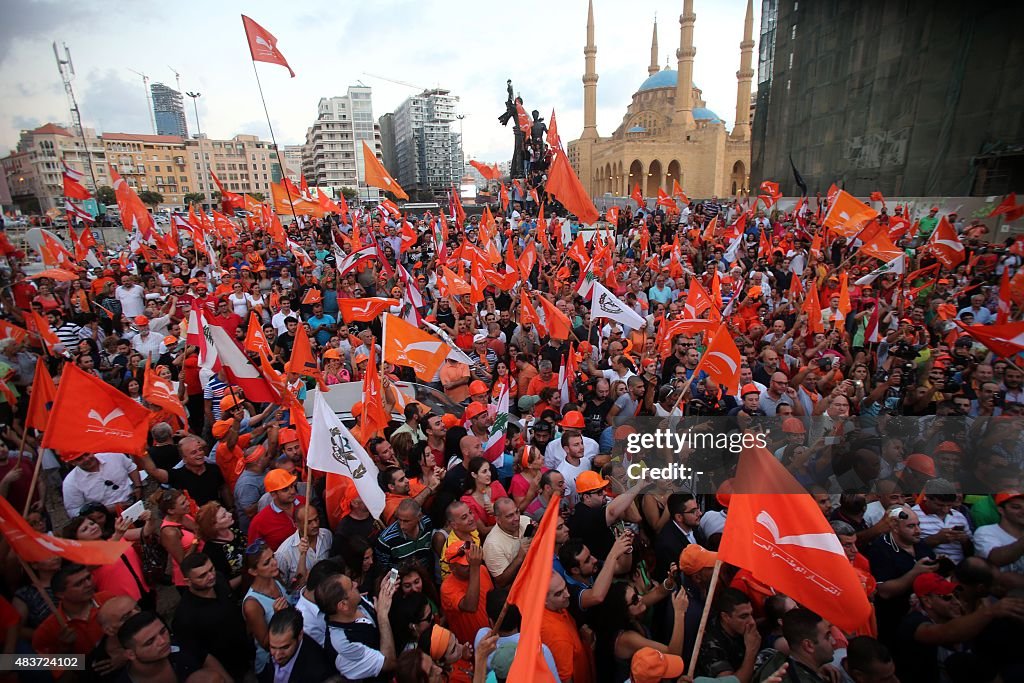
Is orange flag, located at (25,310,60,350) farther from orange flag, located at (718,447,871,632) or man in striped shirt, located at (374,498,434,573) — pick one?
orange flag, located at (718,447,871,632)

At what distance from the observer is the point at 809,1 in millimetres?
26281

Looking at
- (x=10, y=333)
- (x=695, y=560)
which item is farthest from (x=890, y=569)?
(x=10, y=333)

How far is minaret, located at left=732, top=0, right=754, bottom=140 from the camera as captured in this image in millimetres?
54500

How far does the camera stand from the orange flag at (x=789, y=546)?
7.62ft

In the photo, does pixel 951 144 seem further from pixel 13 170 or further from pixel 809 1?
pixel 13 170

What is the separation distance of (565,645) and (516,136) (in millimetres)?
28748

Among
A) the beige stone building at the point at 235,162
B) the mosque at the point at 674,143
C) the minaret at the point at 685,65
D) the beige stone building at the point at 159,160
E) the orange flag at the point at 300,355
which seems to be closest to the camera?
the orange flag at the point at 300,355

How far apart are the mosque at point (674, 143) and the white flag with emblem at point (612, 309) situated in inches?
1828

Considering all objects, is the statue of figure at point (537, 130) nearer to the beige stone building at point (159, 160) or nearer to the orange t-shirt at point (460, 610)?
the orange t-shirt at point (460, 610)

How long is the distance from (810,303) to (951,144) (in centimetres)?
1924

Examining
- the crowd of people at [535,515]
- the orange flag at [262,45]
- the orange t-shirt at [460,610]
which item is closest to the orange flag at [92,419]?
the crowd of people at [535,515]

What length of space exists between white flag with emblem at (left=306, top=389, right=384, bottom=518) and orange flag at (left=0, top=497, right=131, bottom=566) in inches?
43.2

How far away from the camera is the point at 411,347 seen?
18.9 ft

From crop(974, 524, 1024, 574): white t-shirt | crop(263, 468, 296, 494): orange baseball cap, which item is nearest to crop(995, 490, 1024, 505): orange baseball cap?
crop(974, 524, 1024, 574): white t-shirt
